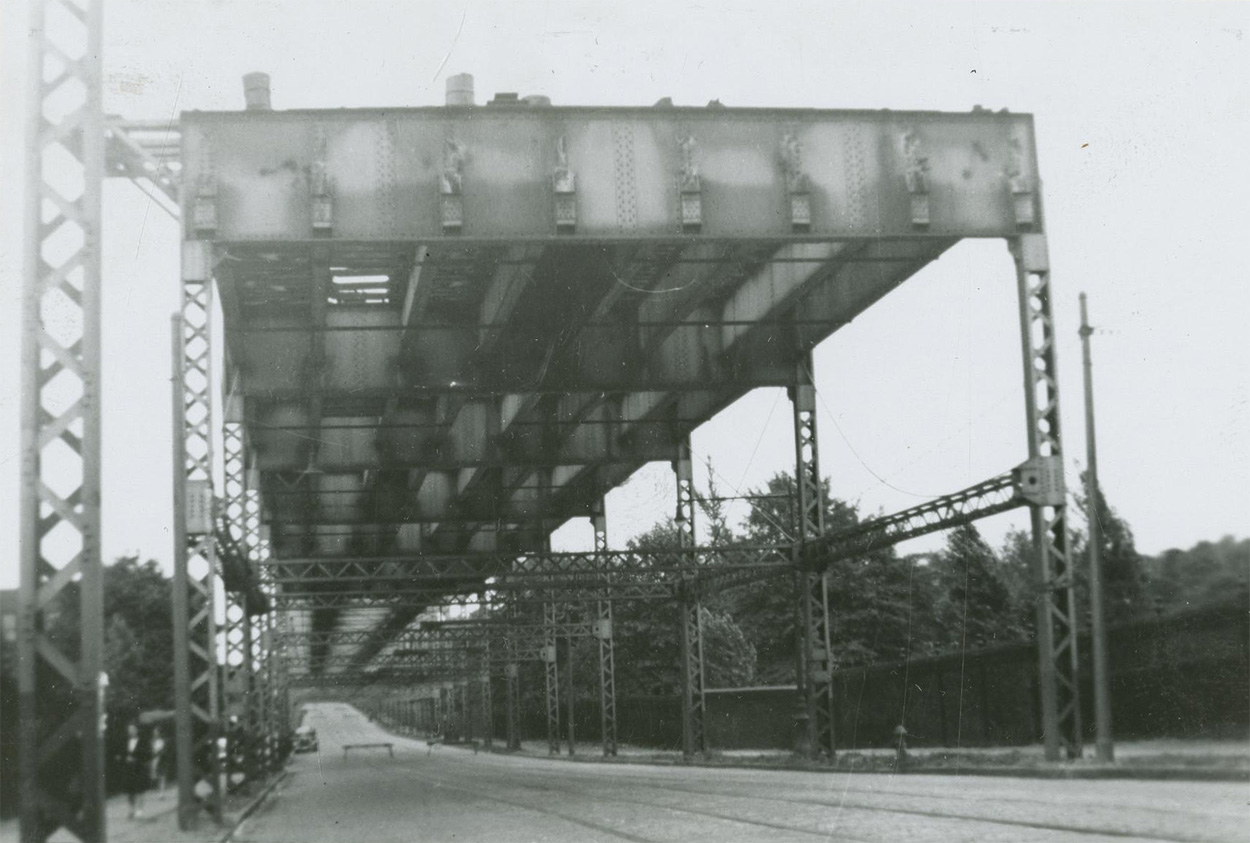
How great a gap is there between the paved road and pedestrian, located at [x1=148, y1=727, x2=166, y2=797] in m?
1.90

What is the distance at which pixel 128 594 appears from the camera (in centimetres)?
8788

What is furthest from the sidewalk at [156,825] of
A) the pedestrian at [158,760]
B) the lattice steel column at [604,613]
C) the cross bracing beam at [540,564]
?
the lattice steel column at [604,613]

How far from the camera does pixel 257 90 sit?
→ 24453 mm

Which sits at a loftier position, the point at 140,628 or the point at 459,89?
the point at 459,89

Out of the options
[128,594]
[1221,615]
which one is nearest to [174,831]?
[1221,615]

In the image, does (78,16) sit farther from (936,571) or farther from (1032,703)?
(936,571)

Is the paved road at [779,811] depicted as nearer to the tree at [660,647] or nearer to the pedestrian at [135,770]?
the pedestrian at [135,770]

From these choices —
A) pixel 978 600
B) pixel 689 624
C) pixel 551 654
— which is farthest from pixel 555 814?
pixel 978 600

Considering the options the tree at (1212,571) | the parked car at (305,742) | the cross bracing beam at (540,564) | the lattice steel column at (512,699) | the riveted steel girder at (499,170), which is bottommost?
the parked car at (305,742)

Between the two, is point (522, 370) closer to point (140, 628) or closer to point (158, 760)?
point (158, 760)

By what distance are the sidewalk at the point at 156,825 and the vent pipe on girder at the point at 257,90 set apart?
35.0 feet

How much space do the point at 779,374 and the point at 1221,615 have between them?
1345 cm

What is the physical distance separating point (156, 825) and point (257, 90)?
11.0 meters

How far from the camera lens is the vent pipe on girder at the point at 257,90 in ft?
80.1
